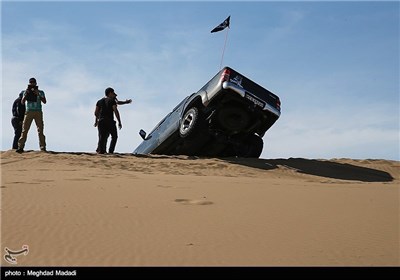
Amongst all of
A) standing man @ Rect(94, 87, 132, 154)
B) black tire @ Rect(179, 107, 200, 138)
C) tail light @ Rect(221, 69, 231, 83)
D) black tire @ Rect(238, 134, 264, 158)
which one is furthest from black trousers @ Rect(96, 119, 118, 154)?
black tire @ Rect(238, 134, 264, 158)

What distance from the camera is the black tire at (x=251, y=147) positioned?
11.0m

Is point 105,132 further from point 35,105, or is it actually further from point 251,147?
point 251,147

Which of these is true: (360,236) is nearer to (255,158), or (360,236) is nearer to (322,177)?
(322,177)

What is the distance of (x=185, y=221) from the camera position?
4.37 metres

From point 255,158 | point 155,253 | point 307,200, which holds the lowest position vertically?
point 155,253

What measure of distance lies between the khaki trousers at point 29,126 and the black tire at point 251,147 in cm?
430

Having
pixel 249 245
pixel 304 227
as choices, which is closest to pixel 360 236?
pixel 304 227

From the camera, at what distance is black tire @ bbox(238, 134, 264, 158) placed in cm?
1099

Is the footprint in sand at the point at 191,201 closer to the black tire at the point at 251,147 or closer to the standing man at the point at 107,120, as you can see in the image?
the standing man at the point at 107,120

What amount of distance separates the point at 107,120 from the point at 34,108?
152 centimetres

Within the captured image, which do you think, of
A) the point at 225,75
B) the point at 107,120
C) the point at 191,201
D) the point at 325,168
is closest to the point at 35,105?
the point at 107,120

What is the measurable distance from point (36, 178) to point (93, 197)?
5.15ft

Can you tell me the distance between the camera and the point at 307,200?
5.75 metres

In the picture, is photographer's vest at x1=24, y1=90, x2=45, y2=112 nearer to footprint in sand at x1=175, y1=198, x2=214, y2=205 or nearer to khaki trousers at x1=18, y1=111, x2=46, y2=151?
khaki trousers at x1=18, y1=111, x2=46, y2=151
